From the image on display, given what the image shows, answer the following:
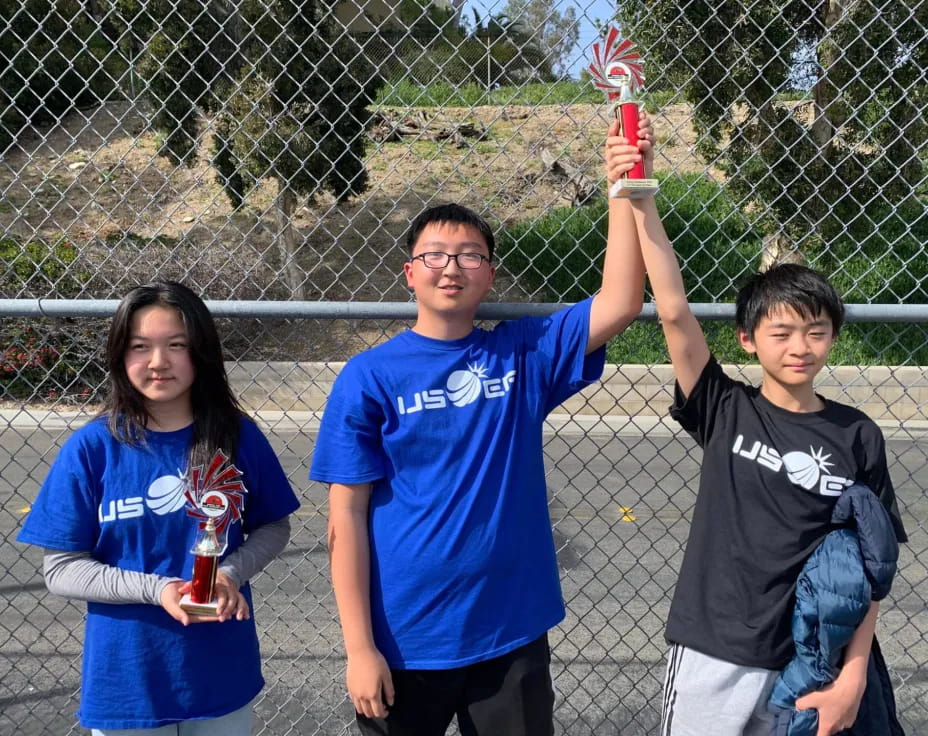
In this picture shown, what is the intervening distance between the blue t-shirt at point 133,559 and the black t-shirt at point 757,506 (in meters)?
1.09

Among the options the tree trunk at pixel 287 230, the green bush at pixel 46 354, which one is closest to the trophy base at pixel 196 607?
the tree trunk at pixel 287 230

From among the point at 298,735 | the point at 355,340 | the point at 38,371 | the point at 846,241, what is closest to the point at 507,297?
the point at 355,340

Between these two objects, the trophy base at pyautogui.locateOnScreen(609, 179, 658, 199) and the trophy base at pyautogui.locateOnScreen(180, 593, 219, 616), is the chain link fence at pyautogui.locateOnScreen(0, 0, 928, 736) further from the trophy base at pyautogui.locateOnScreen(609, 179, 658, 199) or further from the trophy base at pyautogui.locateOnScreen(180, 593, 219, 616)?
the trophy base at pyautogui.locateOnScreen(180, 593, 219, 616)

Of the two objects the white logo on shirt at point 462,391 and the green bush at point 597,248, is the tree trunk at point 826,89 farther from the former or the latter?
the white logo on shirt at point 462,391

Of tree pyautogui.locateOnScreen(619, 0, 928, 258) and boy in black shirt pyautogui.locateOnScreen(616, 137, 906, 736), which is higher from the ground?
tree pyautogui.locateOnScreen(619, 0, 928, 258)

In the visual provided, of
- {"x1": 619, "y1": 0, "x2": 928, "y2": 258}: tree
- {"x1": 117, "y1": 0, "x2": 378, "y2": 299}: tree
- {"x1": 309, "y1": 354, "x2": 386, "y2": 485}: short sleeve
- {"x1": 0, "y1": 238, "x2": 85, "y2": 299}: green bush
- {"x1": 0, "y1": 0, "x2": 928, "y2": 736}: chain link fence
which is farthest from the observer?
{"x1": 0, "y1": 238, "x2": 85, "y2": 299}: green bush

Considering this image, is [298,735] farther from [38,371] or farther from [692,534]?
[38,371]

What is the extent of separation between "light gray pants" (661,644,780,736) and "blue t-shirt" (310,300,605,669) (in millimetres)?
348

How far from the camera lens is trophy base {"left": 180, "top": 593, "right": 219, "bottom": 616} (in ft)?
5.73

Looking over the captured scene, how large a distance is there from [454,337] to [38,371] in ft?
28.1

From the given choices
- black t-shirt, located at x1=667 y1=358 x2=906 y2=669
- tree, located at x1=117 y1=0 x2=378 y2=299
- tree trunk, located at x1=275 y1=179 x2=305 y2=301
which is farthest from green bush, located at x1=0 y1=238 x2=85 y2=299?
black t-shirt, located at x1=667 y1=358 x2=906 y2=669

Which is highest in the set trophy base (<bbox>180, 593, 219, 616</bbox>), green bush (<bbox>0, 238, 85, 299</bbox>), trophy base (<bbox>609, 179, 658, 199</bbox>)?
green bush (<bbox>0, 238, 85, 299</bbox>)

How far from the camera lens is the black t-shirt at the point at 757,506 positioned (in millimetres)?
1882

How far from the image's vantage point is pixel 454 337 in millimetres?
1999
